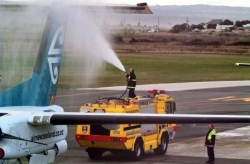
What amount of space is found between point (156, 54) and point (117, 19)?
36561 millimetres

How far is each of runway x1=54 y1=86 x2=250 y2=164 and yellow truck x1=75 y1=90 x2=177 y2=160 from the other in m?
0.31

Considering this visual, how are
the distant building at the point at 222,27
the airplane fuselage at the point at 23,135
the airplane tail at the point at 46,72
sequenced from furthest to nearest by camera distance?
1. the distant building at the point at 222,27
2. the airplane tail at the point at 46,72
3. the airplane fuselage at the point at 23,135

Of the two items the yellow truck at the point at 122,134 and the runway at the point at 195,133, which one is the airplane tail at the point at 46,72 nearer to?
the yellow truck at the point at 122,134

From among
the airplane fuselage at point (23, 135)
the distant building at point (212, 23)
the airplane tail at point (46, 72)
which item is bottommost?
the airplane fuselage at point (23, 135)

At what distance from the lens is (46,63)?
1345cm

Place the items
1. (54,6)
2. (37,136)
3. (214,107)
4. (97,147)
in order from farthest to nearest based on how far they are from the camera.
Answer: (214,107) < (97,147) < (54,6) < (37,136)

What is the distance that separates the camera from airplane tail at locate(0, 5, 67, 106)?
1292 cm

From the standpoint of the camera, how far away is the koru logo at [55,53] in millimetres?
13570

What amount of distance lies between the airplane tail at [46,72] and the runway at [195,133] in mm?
5984

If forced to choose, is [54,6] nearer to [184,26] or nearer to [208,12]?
[184,26]

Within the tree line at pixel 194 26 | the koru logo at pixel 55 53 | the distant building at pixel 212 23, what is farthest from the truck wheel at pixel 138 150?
the distant building at pixel 212 23

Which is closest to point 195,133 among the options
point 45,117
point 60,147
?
point 60,147

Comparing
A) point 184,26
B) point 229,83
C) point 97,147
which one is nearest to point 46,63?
point 97,147

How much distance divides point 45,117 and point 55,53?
2289 millimetres
